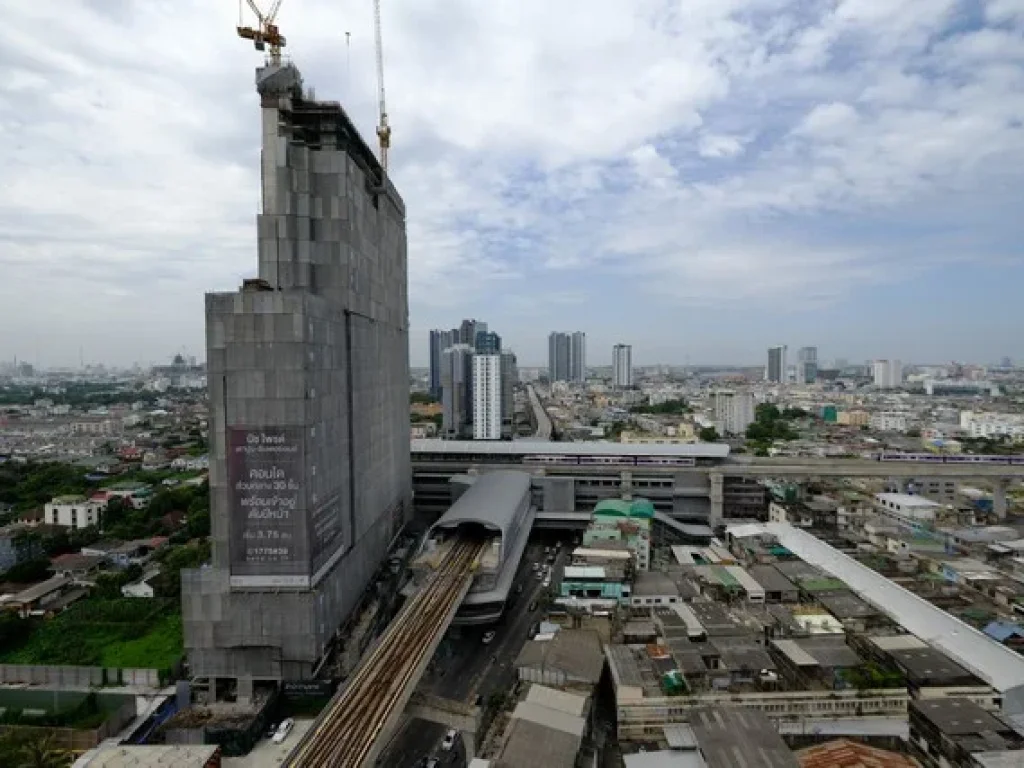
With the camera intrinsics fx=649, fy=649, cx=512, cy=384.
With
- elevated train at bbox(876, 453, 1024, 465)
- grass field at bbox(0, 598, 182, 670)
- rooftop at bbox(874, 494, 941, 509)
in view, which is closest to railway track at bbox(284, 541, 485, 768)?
grass field at bbox(0, 598, 182, 670)

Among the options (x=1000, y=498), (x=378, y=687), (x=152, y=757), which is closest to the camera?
(x=152, y=757)

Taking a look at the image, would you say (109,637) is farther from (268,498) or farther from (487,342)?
(487,342)

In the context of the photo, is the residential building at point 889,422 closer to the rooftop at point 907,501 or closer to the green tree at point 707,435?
the green tree at point 707,435

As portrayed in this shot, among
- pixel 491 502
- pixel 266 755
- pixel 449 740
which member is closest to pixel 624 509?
pixel 491 502

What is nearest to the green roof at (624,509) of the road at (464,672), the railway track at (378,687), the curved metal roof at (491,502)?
the curved metal roof at (491,502)

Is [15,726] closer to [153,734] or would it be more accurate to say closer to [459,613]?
[153,734]

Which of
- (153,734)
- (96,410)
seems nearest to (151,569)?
(153,734)

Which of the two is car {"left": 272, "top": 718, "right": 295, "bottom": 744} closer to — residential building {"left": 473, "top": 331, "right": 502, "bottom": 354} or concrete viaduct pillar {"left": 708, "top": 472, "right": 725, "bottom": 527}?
concrete viaduct pillar {"left": 708, "top": 472, "right": 725, "bottom": 527}
